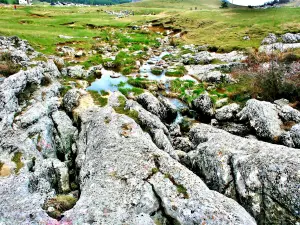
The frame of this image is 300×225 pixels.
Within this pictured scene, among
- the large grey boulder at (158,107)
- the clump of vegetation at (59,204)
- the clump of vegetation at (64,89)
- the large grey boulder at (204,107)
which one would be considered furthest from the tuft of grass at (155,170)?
the clump of vegetation at (64,89)

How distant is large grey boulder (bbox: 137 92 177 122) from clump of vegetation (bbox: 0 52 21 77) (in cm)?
1776

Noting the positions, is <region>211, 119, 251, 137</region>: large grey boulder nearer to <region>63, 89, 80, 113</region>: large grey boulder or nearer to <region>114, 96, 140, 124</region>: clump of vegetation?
<region>114, 96, 140, 124</region>: clump of vegetation

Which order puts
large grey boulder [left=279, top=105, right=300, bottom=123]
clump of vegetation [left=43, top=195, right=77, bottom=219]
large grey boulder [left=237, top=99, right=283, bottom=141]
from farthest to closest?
large grey boulder [left=279, top=105, right=300, bottom=123] → large grey boulder [left=237, top=99, right=283, bottom=141] → clump of vegetation [left=43, top=195, right=77, bottom=219]

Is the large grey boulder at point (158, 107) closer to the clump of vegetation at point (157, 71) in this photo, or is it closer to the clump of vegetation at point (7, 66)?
the clump of vegetation at point (157, 71)

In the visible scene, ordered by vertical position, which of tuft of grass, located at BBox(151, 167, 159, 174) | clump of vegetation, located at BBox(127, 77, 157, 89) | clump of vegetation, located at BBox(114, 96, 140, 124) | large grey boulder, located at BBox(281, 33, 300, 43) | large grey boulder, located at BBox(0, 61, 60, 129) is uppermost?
large grey boulder, located at BBox(281, 33, 300, 43)

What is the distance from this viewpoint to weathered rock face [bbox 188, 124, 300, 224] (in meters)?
15.0

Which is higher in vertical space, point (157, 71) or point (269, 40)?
point (269, 40)

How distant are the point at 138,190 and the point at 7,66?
97.1ft

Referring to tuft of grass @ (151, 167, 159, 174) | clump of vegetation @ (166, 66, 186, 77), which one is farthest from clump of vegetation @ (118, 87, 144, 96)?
tuft of grass @ (151, 167, 159, 174)

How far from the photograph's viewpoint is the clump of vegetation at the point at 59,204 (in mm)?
15243

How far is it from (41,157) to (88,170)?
5645 millimetres

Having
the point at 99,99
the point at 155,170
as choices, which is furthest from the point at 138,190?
the point at 99,99

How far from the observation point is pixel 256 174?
16672mm

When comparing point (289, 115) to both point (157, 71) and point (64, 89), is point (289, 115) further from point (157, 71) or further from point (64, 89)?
point (64, 89)
